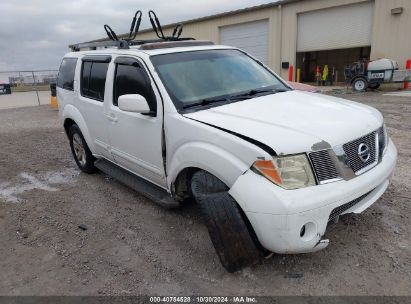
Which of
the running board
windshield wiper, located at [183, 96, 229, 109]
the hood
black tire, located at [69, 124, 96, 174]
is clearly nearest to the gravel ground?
black tire, located at [69, 124, 96, 174]

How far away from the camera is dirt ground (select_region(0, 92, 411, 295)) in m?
2.71

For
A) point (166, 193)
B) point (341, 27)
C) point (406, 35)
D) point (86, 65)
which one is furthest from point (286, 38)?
point (166, 193)

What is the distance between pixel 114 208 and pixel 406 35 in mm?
16877

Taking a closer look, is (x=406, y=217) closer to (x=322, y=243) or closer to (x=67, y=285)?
(x=322, y=243)

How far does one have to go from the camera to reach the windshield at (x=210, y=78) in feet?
11.2

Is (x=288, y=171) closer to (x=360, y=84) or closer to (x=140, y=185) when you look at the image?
(x=140, y=185)

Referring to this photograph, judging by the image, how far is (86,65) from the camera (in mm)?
4914

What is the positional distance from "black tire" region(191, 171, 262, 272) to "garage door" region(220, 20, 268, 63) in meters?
20.4

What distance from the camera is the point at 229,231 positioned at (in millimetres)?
2609

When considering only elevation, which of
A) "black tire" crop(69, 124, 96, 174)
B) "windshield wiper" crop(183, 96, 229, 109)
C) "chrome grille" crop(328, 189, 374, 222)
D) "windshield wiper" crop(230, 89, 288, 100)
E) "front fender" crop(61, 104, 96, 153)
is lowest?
"black tire" crop(69, 124, 96, 174)

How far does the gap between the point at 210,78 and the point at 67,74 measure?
2.90 meters

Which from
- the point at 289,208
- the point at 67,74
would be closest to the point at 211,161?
the point at 289,208

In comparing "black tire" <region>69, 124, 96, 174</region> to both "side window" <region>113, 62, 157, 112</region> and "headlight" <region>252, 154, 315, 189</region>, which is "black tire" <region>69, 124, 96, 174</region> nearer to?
"side window" <region>113, 62, 157, 112</region>

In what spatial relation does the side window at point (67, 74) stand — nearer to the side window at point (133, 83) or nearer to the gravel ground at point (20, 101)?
the side window at point (133, 83)
